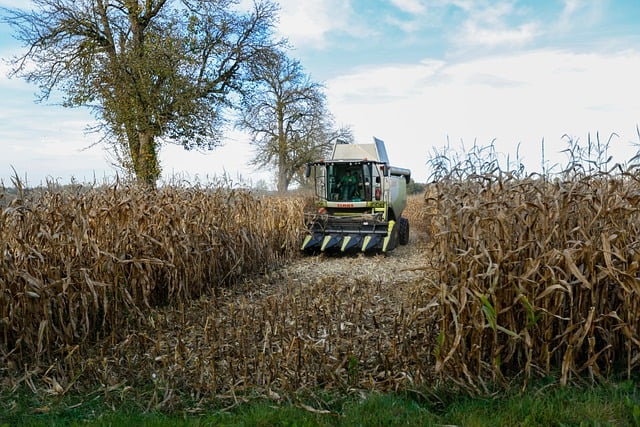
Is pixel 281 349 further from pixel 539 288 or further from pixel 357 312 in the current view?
pixel 539 288

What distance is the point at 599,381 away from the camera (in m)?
3.84

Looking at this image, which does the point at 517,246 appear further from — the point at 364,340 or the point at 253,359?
the point at 253,359

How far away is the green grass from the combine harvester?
23.5 feet

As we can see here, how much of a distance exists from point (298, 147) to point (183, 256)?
2506 cm

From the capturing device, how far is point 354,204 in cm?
1212

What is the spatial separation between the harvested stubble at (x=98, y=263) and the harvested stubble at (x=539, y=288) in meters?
3.20

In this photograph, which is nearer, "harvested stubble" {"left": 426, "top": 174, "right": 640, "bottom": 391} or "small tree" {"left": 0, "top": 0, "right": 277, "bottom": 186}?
"harvested stubble" {"left": 426, "top": 174, "right": 640, "bottom": 391}

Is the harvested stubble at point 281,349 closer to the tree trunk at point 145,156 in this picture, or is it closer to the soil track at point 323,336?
the soil track at point 323,336

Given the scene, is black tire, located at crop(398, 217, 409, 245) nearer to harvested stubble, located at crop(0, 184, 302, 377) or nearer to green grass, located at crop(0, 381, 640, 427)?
harvested stubble, located at crop(0, 184, 302, 377)

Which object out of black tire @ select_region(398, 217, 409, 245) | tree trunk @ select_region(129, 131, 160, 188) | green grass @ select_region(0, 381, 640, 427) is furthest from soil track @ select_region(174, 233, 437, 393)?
tree trunk @ select_region(129, 131, 160, 188)

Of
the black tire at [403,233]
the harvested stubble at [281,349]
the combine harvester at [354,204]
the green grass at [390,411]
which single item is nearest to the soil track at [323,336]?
the harvested stubble at [281,349]

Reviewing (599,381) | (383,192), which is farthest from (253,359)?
(383,192)

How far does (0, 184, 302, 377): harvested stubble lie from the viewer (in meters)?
4.64

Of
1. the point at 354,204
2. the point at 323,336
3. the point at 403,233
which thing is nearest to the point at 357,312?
the point at 323,336
